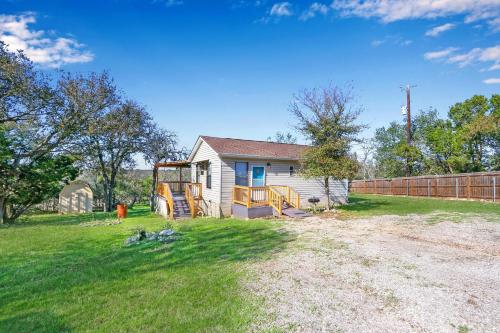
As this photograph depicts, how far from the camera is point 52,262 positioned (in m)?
5.74

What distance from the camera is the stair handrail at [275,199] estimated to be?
1192 centimetres

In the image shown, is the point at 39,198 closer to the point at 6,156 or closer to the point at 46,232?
the point at 6,156

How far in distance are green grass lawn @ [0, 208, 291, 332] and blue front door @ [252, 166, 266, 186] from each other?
231 inches

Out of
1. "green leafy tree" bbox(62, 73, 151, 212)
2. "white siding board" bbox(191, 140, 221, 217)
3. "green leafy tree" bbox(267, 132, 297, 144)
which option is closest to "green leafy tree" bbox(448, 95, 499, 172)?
"white siding board" bbox(191, 140, 221, 217)

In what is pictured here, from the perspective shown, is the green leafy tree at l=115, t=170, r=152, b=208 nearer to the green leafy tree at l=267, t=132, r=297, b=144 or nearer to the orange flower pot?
the orange flower pot

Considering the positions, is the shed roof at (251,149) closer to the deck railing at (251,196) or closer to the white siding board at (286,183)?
Result: the white siding board at (286,183)

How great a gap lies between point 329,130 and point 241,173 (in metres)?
5.01

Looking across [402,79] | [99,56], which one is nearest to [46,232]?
[99,56]

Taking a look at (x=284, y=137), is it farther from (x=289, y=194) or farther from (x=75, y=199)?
(x=289, y=194)

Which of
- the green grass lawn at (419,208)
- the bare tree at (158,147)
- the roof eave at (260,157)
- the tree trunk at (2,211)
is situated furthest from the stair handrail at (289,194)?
the tree trunk at (2,211)

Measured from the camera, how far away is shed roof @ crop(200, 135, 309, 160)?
1314 centimetres

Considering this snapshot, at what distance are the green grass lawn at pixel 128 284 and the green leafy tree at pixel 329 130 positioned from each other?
20.7ft

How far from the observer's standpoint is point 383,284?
423 centimetres

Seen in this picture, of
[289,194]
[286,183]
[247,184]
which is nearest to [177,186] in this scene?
[247,184]
